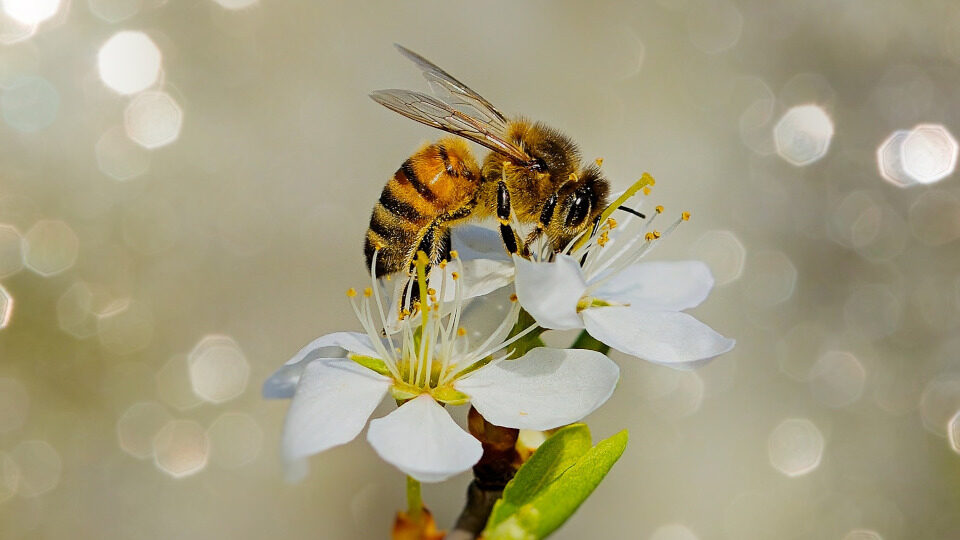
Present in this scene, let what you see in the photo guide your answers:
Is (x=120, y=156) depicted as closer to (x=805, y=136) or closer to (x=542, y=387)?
(x=542, y=387)

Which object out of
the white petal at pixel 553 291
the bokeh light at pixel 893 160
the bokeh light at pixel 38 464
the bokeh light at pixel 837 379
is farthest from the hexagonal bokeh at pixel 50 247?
the bokeh light at pixel 893 160

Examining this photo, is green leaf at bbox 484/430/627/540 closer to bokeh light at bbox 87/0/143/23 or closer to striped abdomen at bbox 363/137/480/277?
striped abdomen at bbox 363/137/480/277

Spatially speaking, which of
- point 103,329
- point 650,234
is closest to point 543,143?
point 650,234

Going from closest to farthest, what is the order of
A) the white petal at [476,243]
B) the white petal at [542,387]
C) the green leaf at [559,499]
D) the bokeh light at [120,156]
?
the green leaf at [559,499]
the white petal at [542,387]
the white petal at [476,243]
the bokeh light at [120,156]

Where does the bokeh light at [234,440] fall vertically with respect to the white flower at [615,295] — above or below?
below

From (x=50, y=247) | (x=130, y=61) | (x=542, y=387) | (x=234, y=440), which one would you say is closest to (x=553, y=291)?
(x=542, y=387)

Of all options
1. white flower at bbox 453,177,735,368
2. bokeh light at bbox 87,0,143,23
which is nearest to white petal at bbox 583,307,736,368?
white flower at bbox 453,177,735,368

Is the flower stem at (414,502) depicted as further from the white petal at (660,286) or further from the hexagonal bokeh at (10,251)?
the hexagonal bokeh at (10,251)

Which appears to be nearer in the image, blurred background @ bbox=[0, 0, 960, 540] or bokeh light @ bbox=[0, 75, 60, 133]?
blurred background @ bbox=[0, 0, 960, 540]
